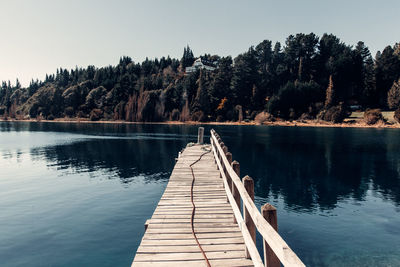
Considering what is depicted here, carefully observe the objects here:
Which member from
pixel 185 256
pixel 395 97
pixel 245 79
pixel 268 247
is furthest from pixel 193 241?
pixel 245 79

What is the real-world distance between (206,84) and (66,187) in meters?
115

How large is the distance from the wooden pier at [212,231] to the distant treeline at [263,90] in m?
99.8

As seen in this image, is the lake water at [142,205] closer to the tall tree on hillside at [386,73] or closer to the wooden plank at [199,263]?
the wooden plank at [199,263]

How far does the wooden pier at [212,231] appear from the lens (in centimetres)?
444

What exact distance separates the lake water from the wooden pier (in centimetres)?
328

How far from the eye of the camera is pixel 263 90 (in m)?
127

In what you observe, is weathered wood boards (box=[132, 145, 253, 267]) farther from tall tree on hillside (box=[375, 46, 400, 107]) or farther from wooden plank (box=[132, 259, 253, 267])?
tall tree on hillside (box=[375, 46, 400, 107])

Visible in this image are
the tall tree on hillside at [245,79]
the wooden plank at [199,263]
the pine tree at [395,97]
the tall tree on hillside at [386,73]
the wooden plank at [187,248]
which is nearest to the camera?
the wooden plank at [199,263]

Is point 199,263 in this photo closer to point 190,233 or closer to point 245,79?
point 190,233

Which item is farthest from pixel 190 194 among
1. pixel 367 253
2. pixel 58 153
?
pixel 58 153

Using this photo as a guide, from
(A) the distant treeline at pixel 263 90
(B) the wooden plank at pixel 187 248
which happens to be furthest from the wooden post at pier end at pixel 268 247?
(A) the distant treeline at pixel 263 90

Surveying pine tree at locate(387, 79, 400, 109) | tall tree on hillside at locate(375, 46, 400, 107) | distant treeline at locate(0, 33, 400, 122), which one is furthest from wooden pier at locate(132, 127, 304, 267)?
tall tree on hillside at locate(375, 46, 400, 107)

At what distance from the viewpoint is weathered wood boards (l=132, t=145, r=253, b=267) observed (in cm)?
632

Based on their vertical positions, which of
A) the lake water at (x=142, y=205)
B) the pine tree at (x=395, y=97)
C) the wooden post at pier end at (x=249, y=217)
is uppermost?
the pine tree at (x=395, y=97)
